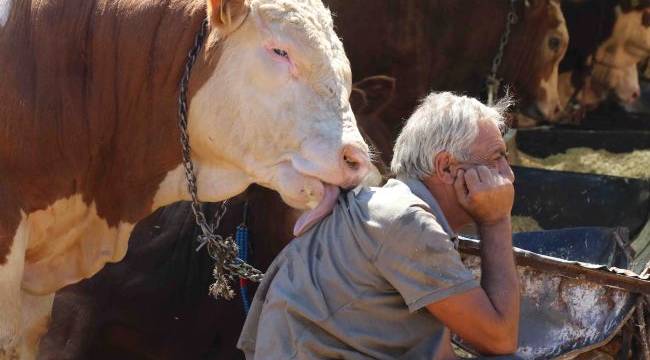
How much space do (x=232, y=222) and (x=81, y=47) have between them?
1.24 m

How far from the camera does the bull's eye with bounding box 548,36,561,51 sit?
21.5 ft

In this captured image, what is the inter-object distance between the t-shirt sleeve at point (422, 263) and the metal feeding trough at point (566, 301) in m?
0.46

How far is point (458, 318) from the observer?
2877 mm

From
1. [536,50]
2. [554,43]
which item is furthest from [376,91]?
[554,43]

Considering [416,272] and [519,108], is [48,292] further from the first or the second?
[519,108]

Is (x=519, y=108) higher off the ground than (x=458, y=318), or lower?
lower

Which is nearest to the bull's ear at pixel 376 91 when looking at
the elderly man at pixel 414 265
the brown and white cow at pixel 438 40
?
the brown and white cow at pixel 438 40

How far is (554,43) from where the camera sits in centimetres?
657

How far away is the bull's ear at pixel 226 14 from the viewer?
343 centimetres

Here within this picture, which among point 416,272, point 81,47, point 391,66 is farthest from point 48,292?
point 391,66

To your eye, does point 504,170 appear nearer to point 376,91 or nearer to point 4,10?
point 4,10

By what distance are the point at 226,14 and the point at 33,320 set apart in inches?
46.3

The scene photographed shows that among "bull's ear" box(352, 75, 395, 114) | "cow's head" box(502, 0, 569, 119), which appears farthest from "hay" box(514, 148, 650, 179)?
"bull's ear" box(352, 75, 395, 114)

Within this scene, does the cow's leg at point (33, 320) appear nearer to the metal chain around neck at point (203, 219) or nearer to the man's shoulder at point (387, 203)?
the metal chain around neck at point (203, 219)
